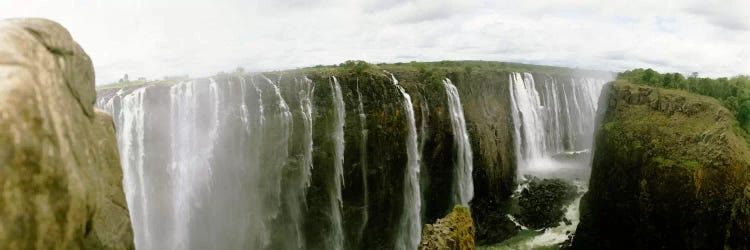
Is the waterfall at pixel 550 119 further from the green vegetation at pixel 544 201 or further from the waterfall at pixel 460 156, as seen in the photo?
the waterfall at pixel 460 156

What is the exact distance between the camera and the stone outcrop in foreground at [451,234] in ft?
38.8

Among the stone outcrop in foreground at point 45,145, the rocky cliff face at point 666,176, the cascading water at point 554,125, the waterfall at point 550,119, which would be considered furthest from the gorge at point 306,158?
the stone outcrop in foreground at point 45,145

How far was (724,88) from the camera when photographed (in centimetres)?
2219

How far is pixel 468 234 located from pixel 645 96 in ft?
45.4

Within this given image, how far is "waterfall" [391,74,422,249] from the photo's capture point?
89.6 ft

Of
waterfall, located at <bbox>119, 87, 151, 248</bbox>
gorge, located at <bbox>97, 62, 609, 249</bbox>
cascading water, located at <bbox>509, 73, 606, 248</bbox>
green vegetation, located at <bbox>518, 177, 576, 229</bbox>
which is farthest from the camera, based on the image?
cascading water, located at <bbox>509, 73, 606, 248</bbox>

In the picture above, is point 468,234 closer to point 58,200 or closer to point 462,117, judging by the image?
point 58,200

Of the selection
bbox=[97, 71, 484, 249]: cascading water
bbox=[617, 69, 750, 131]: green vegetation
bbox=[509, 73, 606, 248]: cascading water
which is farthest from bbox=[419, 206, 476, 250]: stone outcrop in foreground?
bbox=[509, 73, 606, 248]: cascading water

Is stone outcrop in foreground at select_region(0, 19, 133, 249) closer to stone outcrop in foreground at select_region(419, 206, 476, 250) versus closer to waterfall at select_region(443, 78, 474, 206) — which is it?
stone outcrop in foreground at select_region(419, 206, 476, 250)

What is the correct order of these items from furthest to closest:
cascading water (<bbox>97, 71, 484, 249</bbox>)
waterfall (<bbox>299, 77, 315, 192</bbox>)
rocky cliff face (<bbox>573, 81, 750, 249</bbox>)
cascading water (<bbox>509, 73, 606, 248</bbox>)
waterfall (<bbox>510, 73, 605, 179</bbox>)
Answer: waterfall (<bbox>510, 73, 605, 179</bbox>)
cascading water (<bbox>509, 73, 606, 248</bbox>)
waterfall (<bbox>299, 77, 315, 192</bbox>)
cascading water (<bbox>97, 71, 484, 249</bbox>)
rocky cliff face (<bbox>573, 81, 750, 249</bbox>)

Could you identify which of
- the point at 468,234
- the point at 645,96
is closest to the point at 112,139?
the point at 468,234

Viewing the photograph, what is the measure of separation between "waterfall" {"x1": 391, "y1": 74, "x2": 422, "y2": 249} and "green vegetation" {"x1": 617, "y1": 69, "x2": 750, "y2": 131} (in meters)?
14.2

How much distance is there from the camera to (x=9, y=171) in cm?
306

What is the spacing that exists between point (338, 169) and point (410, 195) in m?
4.89
